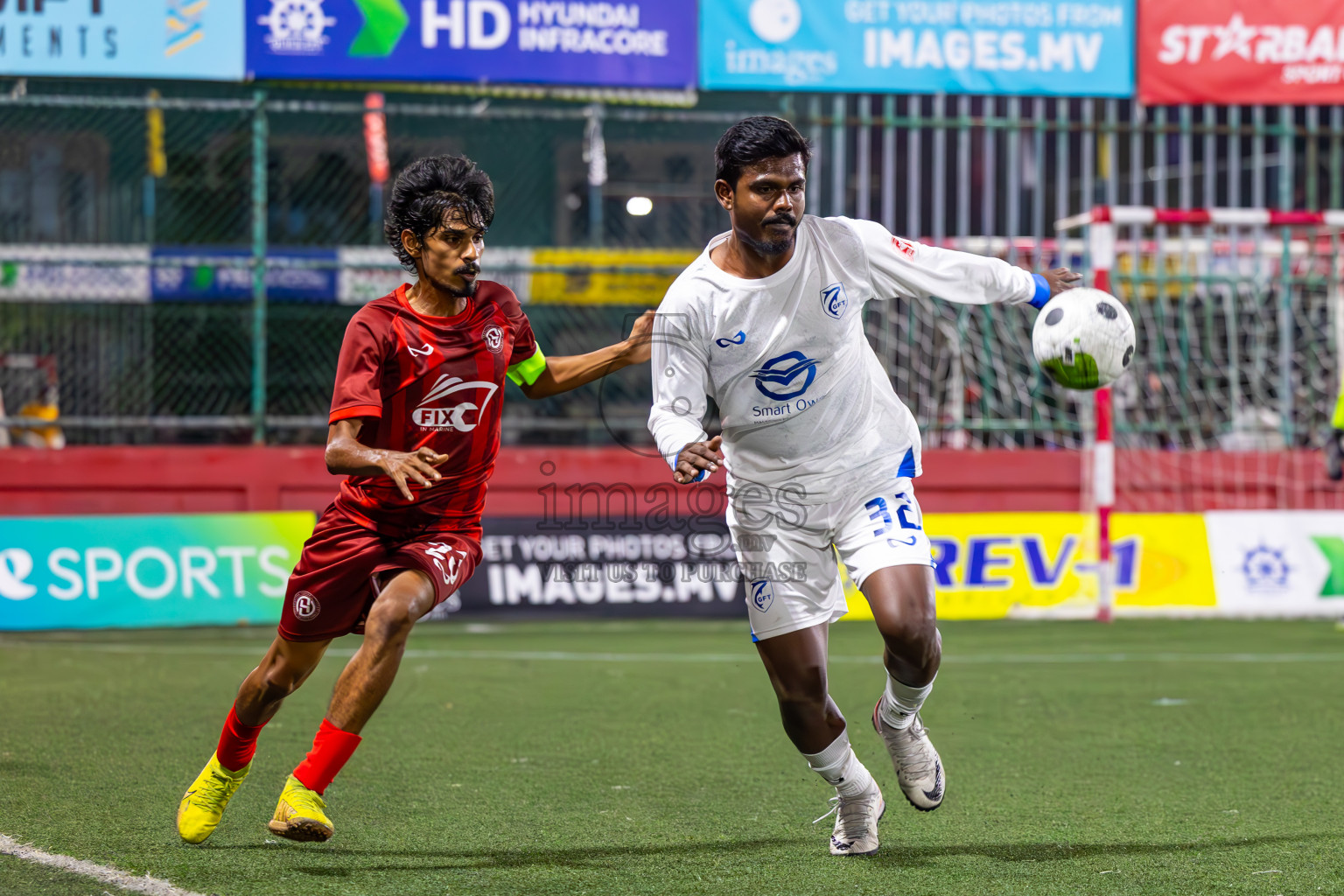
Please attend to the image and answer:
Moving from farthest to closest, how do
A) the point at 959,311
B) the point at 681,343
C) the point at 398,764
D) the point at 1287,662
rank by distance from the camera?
the point at 959,311, the point at 1287,662, the point at 398,764, the point at 681,343

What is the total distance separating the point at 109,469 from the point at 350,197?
3.99 metres

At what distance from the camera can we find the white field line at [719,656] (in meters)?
9.84

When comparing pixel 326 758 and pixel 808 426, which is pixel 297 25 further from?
pixel 326 758

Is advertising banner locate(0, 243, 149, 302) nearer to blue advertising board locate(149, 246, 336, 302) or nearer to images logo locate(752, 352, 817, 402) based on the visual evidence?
blue advertising board locate(149, 246, 336, 302)

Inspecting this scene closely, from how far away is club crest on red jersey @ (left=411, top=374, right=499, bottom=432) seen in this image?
185 inches

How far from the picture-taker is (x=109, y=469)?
12188 millimetres

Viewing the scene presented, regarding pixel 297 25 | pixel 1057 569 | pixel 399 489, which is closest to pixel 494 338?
pixel 399 489

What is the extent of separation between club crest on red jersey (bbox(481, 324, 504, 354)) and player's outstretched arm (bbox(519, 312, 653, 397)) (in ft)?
1.01

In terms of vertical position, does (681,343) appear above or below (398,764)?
above

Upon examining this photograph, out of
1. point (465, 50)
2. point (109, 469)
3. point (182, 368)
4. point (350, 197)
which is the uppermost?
point (465, 50)

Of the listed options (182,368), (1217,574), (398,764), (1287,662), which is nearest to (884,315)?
(1217,574)

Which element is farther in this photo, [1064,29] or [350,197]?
[350,197]

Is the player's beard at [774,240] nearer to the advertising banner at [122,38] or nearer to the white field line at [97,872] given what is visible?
the white field line at [97,872]

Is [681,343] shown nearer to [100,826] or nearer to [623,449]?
[100,826]
